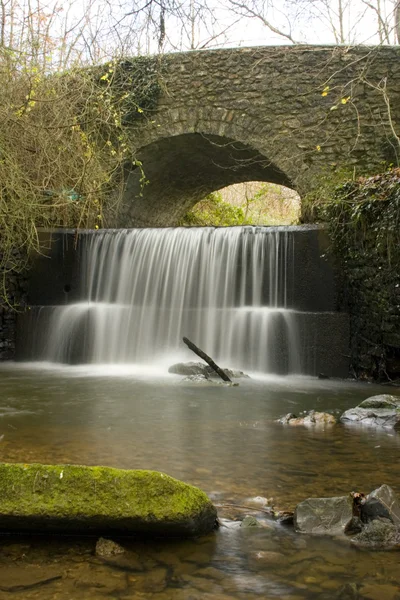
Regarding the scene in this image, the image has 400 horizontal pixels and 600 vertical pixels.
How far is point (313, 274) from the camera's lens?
764cm

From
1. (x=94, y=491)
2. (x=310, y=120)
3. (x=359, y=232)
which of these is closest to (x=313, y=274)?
(x=359, y=232)

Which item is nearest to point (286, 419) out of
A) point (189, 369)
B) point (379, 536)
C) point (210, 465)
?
point (210, 465)

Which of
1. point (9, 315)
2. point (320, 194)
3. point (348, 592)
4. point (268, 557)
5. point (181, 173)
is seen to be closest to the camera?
point (348, 592)

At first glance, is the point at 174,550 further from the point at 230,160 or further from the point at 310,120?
the point at 230,160

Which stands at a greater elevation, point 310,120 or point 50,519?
point 310,120

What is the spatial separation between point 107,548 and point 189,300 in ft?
21.2

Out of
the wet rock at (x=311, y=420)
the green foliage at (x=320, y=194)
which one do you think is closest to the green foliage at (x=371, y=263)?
the green foliage at (x=320, y=194)

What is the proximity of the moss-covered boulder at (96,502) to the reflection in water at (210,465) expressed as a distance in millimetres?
58

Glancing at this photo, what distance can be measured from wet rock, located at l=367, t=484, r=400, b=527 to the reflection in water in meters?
0.21

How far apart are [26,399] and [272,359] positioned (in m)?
3.10

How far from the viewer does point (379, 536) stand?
2074mm

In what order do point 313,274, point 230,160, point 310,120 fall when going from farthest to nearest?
point 230,160
point 310,120
point 313,274

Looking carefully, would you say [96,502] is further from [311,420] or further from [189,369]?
[189,369]

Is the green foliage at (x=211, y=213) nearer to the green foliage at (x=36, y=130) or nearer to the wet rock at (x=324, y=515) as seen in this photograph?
the green foliage at (x=36, y=130)
